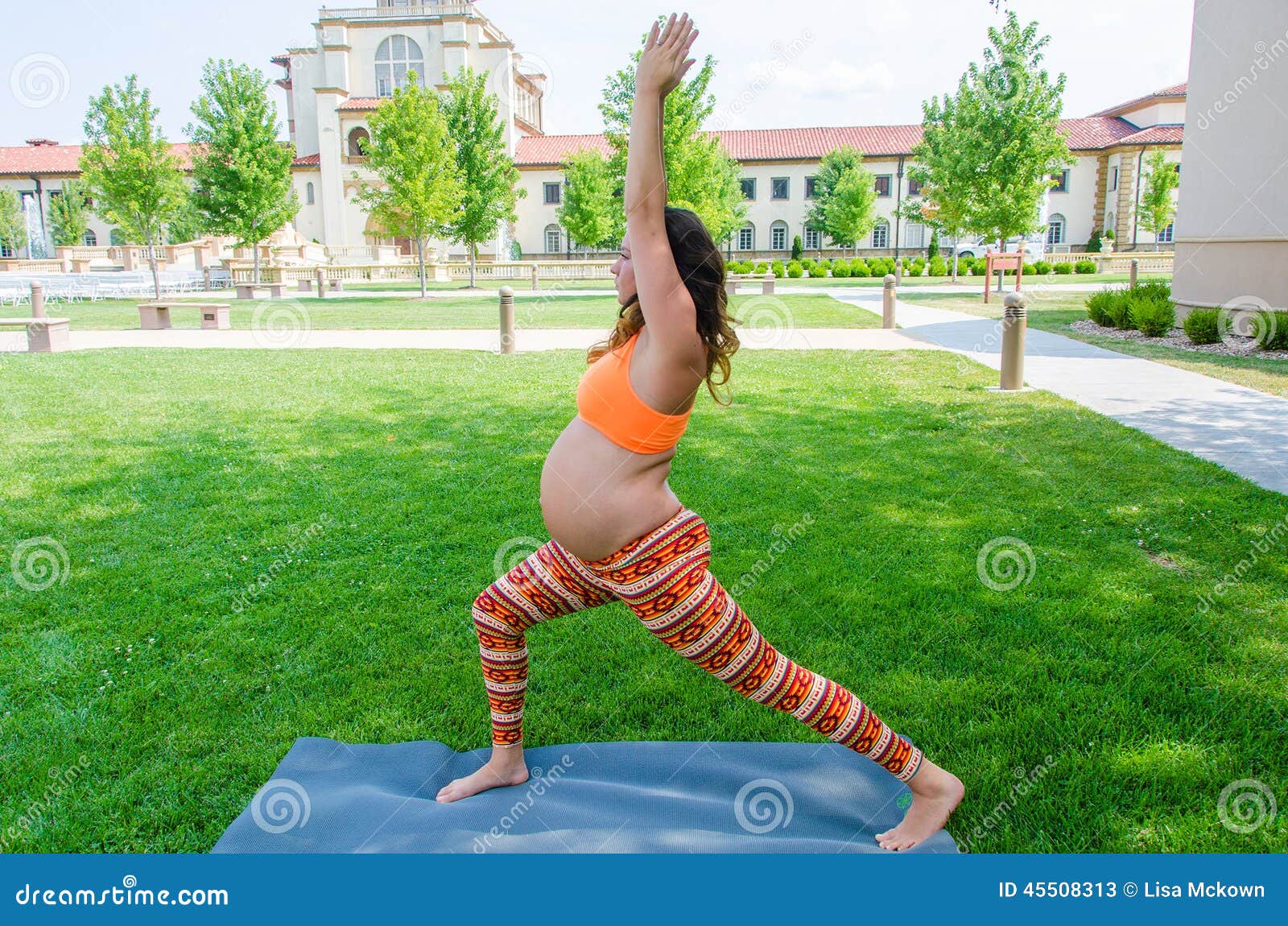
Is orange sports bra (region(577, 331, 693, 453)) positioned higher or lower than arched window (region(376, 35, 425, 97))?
lower

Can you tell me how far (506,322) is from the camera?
1407cm

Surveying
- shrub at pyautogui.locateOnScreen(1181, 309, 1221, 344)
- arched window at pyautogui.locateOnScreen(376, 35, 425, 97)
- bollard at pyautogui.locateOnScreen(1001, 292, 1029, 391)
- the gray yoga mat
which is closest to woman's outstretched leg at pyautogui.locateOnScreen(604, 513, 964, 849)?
the gray yoga mat

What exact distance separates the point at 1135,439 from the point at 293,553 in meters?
6.58

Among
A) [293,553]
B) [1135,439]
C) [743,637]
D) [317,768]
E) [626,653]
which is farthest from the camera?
[1135,439]

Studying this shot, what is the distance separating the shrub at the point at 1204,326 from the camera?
45.6 feet

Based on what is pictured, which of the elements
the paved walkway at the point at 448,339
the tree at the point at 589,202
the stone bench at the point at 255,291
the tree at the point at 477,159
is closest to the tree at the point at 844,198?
the tree at the point at 589,202

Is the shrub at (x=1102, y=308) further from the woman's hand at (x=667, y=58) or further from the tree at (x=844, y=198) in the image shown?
the tree at (x=844, y=198)

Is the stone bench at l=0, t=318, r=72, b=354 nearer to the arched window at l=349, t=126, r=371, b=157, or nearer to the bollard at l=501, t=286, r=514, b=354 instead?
the bollard at l=501, t=286, r=514, b=354

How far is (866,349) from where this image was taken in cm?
1417

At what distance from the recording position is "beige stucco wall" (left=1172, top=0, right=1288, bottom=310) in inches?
548

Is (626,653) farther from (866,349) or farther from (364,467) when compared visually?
(866,349)

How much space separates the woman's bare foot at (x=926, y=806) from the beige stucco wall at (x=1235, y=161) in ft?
47.9

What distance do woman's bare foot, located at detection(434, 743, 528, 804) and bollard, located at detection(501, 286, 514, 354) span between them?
445 inches

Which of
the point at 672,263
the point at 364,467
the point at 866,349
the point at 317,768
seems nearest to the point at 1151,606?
the point at 672,263
